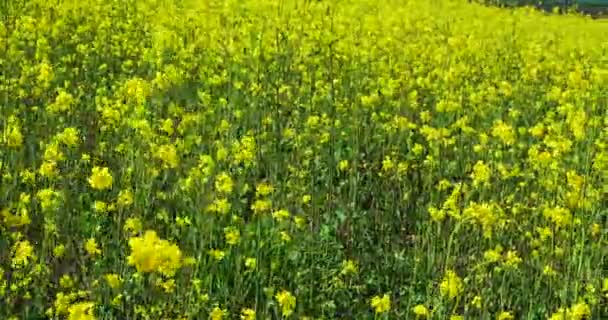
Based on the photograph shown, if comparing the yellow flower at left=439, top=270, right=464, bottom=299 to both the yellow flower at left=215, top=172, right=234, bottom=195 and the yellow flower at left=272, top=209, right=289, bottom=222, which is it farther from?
the yellow flower at left=215, top=172, right=234, bottom=195

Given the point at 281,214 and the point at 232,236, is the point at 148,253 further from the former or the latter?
the point at 281,214

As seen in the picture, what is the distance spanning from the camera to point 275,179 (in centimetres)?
468

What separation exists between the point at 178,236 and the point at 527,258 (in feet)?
6.34

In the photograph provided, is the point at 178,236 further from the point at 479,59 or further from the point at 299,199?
the point at 479,59

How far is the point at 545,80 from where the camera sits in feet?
27.9

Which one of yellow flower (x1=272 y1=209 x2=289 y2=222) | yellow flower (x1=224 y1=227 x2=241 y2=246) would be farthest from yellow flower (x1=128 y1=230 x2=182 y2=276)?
yellow flower (x1=272 y1=209 x2=289 y2=222)

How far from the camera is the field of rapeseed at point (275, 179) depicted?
11.8ft

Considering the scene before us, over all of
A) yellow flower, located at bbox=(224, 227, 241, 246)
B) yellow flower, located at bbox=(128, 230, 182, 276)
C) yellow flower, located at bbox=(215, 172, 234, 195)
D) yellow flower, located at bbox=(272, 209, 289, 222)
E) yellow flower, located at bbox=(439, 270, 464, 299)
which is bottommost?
yellow flower, located at bbox=(439, 270, 464, 299)

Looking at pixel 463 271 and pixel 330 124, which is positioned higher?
pixel 330 124

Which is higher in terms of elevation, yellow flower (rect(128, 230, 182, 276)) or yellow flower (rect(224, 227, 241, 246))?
yellow flower (rect(128, 230, 182, 276))

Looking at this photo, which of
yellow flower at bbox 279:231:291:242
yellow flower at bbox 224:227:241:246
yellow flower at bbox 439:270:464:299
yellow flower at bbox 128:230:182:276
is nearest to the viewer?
yellow flower at bbox 128:230:182:276

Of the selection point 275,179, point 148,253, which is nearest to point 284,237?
point 275,179

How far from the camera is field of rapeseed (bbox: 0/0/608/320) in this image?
3.60m

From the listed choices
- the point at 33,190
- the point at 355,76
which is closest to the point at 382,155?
the point at 355,76
